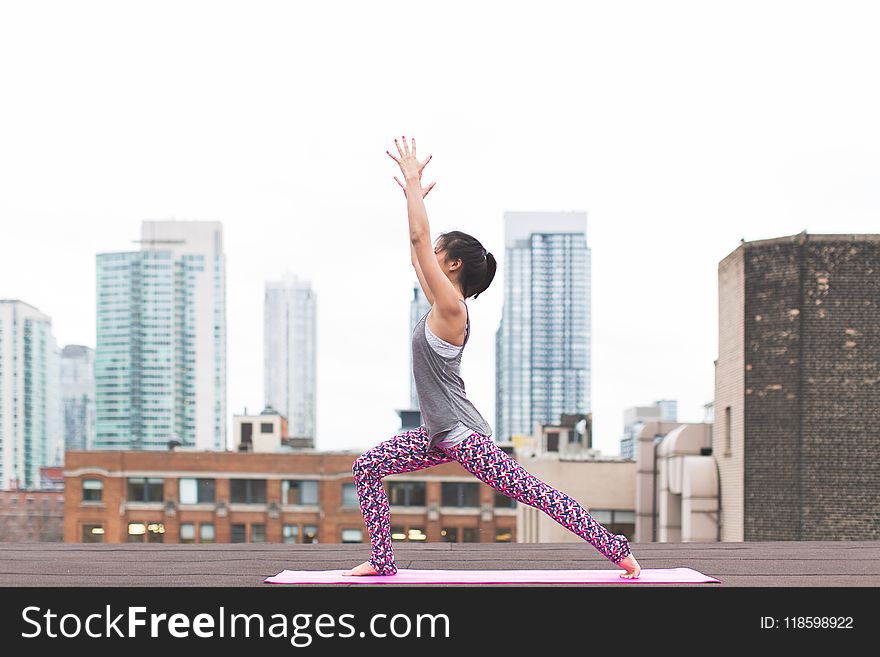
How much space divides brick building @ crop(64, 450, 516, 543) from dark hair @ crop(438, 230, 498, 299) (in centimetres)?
4989

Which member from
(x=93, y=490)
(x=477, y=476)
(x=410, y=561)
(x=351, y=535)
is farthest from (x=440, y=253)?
(x=93, y=490)

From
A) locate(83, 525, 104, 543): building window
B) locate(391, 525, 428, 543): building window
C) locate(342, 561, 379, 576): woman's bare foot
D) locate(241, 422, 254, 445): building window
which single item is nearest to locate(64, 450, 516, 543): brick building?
locate(391, 525, 428, 543): building window

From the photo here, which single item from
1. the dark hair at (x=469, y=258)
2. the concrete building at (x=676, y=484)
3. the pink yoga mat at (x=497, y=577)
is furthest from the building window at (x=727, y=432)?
the dark hair at (x=469, y=258)

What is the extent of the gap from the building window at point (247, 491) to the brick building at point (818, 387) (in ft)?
120

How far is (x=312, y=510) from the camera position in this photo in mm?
55969

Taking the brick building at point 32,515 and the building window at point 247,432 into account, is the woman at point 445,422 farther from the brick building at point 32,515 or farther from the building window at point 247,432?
the brick building at point 32,515

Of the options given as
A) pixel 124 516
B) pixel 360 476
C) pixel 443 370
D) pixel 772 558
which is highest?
pixel 443 370

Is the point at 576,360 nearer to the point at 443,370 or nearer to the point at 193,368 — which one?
the point at 193,368

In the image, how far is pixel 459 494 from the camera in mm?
55312

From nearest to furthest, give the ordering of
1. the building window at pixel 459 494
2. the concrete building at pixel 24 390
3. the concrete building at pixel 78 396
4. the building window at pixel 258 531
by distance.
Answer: the building window at pixel 459 494 < the building window at pixel 258 531 < the concrete building at pixel 24 390 < the concrete building at pixel 78 396

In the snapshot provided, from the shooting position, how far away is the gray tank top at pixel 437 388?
5.11m

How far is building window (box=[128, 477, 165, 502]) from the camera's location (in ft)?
185
